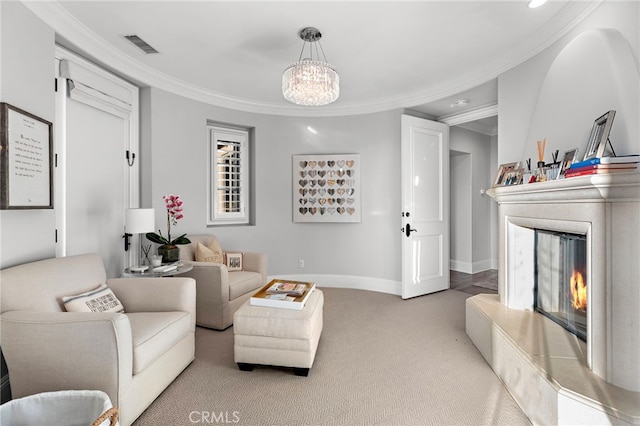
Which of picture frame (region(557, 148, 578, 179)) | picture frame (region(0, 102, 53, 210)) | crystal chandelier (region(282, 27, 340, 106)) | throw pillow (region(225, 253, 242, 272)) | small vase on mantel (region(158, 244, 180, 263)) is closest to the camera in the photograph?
picture frame (region(0, 102, 53, 210))

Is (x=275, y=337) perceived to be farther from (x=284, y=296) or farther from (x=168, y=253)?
(x=168, y=253)

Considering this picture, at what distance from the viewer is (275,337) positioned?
2223 mm

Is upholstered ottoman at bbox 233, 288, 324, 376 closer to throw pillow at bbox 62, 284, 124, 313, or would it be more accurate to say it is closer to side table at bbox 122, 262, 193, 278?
throw pillow at bbox 62, 284, 124, 313

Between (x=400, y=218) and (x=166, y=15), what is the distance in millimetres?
3371

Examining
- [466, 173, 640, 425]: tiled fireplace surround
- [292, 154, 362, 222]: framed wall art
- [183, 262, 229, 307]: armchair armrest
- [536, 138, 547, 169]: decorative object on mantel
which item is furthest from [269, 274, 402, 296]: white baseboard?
[536, 138, 547, 169]: decorative object on mantel

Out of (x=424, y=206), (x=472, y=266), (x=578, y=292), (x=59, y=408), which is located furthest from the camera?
(x=472, y=266)

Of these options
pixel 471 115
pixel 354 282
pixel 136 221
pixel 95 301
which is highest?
pixel 471 115

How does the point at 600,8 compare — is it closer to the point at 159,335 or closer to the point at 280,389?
the point at 280,389

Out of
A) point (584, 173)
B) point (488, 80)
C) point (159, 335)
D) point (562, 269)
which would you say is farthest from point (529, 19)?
point (159, 335)

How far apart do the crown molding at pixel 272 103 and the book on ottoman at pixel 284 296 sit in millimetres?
2490

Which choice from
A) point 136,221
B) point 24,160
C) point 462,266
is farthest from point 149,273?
point 462,266

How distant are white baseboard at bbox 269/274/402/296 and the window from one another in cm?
110

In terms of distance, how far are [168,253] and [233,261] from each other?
82 centimetres

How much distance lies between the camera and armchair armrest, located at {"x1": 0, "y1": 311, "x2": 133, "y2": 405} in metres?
1.61
